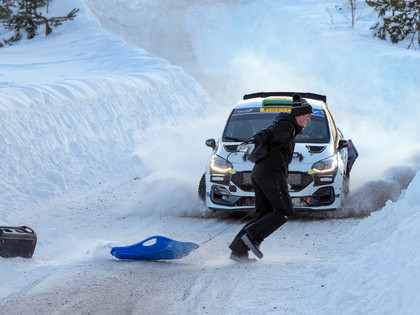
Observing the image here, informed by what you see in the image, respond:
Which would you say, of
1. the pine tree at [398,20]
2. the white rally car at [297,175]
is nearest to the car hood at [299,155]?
the white rally car at [297,175]

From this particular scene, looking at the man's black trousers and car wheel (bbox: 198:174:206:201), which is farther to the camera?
car wheel (bbox: 198:174:206:201)

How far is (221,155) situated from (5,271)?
142 inches

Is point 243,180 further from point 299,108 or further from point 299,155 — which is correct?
point 299,108

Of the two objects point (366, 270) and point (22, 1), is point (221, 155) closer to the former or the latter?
point (366, 270)

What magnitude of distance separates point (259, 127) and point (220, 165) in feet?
3.78

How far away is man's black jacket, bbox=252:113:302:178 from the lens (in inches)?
239

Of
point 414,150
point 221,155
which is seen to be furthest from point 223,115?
point 221,155

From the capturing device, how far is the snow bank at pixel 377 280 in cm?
410

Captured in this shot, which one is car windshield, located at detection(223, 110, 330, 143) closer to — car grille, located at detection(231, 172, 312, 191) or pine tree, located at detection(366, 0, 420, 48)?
car grille, located at detection(231, 172, 312, 191)

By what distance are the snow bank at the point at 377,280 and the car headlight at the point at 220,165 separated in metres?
3.08

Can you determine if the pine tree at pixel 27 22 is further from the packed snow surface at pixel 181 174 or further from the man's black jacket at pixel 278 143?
the man's black jacket at pixel 278 143

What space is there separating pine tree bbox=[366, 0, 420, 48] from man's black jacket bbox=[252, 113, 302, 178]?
64.6 feet

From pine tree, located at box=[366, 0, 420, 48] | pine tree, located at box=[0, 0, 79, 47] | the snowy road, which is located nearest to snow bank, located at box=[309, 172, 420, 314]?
the snowy road

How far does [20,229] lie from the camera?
21.8 ft
